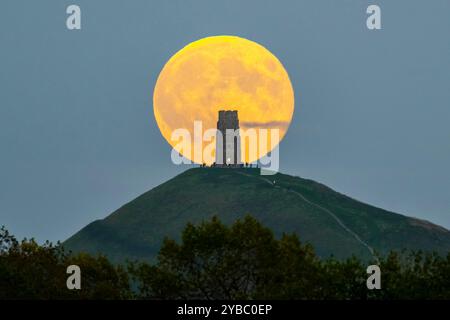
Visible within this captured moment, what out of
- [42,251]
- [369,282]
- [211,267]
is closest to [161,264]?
[211,267]

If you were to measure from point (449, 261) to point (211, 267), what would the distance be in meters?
25.9

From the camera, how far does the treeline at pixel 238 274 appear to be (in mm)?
106500

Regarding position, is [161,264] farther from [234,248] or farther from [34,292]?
[34,292]

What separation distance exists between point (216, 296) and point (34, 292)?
1795 centimetres

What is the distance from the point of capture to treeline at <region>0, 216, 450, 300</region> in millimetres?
106500

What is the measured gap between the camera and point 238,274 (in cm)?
11831

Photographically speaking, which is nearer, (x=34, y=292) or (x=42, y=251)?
(x=34, y=292)

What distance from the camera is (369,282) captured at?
10356cm

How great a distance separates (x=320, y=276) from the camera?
359 feet
